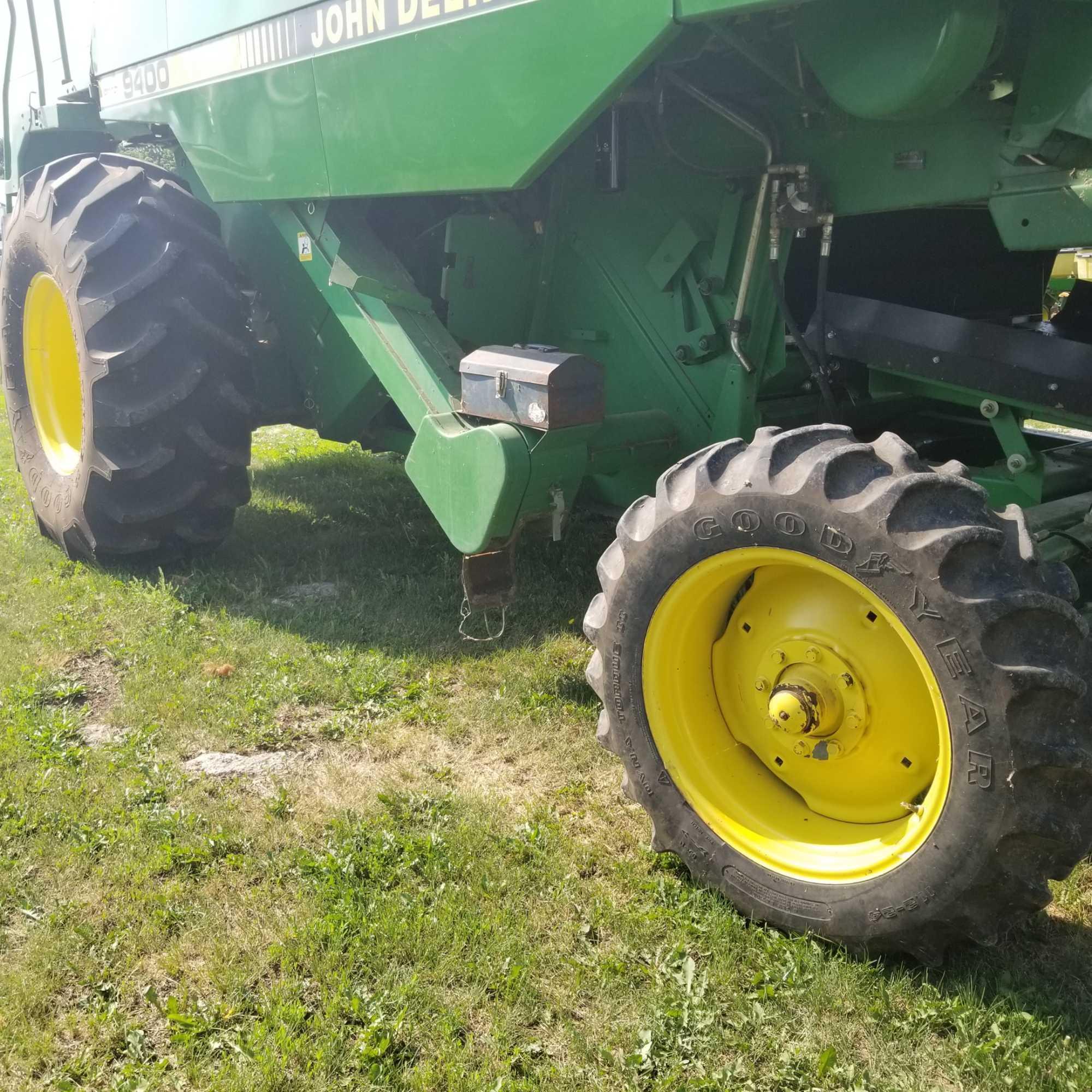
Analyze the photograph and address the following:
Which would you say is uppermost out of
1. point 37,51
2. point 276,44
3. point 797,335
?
point 276,44

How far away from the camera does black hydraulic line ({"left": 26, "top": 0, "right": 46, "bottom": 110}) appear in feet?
18.0

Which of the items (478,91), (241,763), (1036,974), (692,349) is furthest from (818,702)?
(478,91)

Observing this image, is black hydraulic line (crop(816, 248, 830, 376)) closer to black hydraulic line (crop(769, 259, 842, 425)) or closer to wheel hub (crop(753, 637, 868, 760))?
black hydraulic line (crop(769, 259, 842, 425))

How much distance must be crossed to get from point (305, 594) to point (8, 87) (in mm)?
3559

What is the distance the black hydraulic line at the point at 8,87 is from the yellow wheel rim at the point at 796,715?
5224mm

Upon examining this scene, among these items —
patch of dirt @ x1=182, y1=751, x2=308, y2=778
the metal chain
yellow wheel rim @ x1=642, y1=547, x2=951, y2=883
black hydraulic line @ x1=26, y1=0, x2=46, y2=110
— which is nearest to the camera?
yellow wheel rim @ x1=642, y1=547, x2=951, y2=883

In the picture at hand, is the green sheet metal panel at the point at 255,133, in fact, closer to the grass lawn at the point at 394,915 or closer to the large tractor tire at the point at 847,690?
the grass lawn at the point at 394,915

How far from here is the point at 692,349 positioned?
3.58 meters

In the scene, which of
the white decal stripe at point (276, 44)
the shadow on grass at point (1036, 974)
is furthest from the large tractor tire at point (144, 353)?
the shadow on grass at point (1036, 974)

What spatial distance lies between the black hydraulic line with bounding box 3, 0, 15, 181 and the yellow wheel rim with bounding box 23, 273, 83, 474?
1.52 m

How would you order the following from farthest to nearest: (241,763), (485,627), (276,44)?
1. (485,627)
2. (276,44)
3. (241,763)

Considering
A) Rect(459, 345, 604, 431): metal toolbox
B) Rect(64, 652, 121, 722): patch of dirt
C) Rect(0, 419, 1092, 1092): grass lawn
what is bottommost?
Rect(64, 652, 121, 722): patch of dirt

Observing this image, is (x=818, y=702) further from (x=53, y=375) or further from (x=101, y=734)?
(x=53, y=375)

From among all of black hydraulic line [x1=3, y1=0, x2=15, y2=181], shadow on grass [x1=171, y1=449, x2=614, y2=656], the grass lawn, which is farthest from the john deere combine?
black hydraulic line [x1=3, y1=0, x2=15, y2=181]
